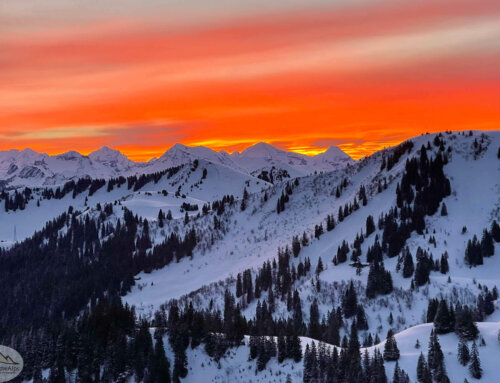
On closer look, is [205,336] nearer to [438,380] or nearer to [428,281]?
[438,380]

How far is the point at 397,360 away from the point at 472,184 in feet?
387

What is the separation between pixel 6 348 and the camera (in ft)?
273

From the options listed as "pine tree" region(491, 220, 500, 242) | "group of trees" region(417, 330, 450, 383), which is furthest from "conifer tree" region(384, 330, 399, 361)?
"pine tree" region(491, 220, 500, 242)

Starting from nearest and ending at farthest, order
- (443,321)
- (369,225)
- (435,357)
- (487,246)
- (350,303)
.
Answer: (435,357), (443,321), (350,303), (487,246), (369,225)

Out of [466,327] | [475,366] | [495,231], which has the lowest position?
[475,366]

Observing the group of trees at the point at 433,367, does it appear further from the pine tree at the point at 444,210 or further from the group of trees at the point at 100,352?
the pine tree at the point at 444,210

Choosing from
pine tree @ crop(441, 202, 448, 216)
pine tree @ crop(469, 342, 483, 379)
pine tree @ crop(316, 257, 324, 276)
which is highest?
pine tree @ crop(441, 202, 448, 216)

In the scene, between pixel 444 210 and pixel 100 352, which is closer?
pixel 100 352

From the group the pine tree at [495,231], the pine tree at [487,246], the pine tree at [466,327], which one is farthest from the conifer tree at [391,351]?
the pine tree at [495,231]

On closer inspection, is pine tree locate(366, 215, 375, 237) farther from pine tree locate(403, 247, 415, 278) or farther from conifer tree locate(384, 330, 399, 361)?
conifer tree locate(384, 330, 399, 361)

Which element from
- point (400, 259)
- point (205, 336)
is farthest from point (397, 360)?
point (400, 259)

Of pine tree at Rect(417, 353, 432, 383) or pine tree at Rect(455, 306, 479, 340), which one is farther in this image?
pine tree at Rect(455, 306, 479, 340)

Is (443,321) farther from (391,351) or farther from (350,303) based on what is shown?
(350,303)

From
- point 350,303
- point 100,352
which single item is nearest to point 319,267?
point 350,303
